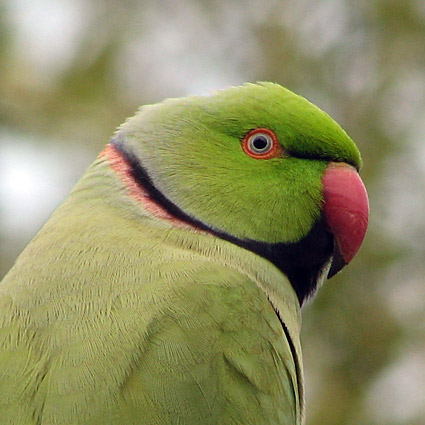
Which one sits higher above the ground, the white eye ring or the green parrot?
the white eye ring

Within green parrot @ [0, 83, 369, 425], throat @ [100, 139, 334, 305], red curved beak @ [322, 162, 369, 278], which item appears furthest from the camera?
red curved beak @ [322, 162, 369, 278]

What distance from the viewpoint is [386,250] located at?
7.56 m

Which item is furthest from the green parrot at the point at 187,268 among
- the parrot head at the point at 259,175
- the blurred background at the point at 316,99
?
the blurred background at the point at 316,99

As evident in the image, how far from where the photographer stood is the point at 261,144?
9.82 ft

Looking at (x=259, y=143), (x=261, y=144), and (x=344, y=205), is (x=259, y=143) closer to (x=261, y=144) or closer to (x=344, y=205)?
(x=261, y=144)

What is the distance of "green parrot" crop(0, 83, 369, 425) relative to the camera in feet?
7.49

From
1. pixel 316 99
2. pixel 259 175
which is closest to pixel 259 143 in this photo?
pixel 259 175

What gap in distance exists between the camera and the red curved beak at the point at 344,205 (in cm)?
296

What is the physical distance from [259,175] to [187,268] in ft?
1.74

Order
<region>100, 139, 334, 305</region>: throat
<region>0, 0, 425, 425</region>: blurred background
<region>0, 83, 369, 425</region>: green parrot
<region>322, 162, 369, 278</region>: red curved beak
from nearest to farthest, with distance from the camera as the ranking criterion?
<region>0, 83, 369, 425</region>: green parrot → <region>100, 139, 334, 305</region>: throat → <region>322, 162, 369, 278</region>: red curved beak → <region>0, 0, 425, 425</region>: blurred background

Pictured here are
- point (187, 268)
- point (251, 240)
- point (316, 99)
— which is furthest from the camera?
point (316, 99)

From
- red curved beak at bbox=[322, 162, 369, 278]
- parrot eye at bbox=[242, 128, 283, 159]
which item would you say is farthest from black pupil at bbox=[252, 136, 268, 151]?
red curved beak at bbox=[322, 162, 369, 278]

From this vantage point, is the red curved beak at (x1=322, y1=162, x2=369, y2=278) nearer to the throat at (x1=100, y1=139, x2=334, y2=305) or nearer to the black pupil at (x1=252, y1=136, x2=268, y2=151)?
the throat at (x1=100, y1=139, x2=334, y2=305)

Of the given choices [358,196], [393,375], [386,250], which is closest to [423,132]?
[386,250]
